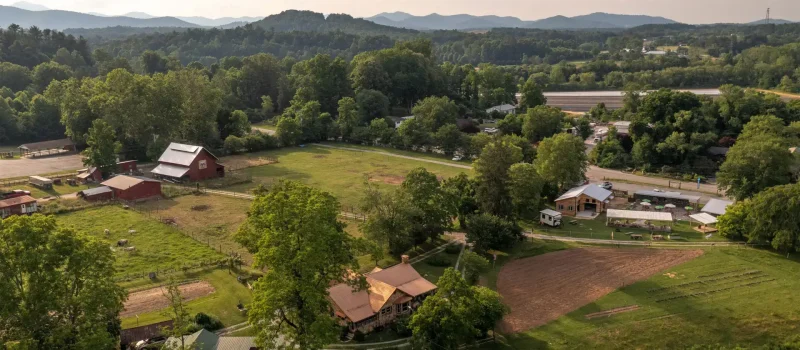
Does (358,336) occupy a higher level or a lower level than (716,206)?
lower

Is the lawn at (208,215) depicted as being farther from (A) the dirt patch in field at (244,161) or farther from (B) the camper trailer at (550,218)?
(B) the camper trailer at (550,218)

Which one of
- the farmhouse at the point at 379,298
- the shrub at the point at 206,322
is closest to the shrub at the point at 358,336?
the farmhouse at the point at 379,298

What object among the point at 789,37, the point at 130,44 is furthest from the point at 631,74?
the point at 130,44

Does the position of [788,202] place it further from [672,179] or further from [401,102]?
[401,102]

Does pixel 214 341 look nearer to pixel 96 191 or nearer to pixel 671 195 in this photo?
pixel 96 191

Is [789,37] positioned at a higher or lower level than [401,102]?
higher

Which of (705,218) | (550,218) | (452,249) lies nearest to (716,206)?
(705,218)
